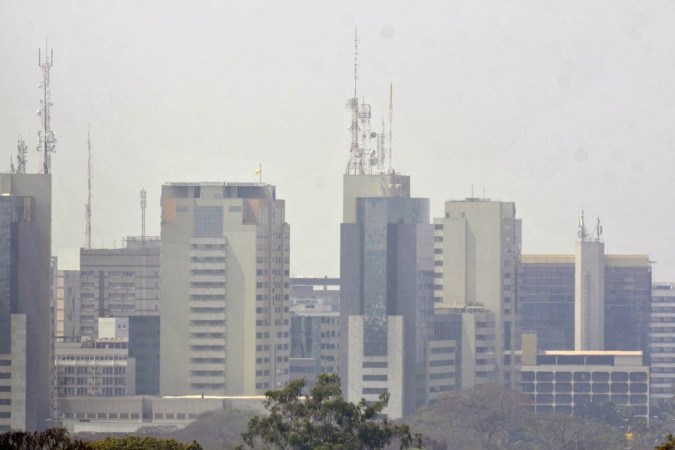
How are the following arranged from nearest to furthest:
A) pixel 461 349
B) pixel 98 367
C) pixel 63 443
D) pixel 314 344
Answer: pixel 63 443, pixel 98 367, pixel 461 349, pixel 314 344

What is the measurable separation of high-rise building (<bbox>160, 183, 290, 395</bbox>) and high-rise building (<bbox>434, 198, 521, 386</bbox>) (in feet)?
66.6

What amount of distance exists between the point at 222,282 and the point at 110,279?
131 ft

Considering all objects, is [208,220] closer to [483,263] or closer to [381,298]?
[381,298]

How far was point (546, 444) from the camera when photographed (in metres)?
131

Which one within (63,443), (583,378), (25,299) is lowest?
(583,378)

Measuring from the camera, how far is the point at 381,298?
514ft

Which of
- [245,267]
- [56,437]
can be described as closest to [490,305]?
[245,267]

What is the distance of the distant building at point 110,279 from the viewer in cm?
19425

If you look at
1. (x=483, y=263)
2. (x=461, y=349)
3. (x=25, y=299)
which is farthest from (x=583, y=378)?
(x=25, y=299)

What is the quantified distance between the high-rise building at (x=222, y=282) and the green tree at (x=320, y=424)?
270 feet

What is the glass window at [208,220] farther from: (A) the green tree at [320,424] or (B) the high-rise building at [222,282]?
(A) the green tree at [320,424]

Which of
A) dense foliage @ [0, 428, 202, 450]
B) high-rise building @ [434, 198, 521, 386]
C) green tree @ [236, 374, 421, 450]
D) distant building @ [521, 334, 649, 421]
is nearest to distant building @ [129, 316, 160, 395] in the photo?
high-rise building @ [434, 198, 521, 386]

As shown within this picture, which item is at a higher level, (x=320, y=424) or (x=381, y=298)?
(x=381, y=298)

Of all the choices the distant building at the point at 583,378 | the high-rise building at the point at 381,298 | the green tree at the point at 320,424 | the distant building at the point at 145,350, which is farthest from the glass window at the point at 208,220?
the green tree at the point at 320,424
